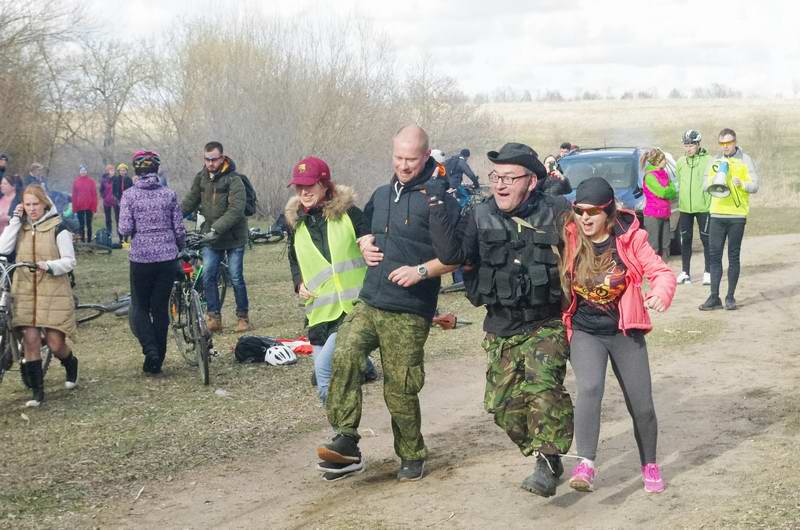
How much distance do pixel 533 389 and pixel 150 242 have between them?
15.9ft

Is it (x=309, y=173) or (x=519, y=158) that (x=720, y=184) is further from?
(x=519, y=158)

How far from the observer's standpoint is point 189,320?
10.1m

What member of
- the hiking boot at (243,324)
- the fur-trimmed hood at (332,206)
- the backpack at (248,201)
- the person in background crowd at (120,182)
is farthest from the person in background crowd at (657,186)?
the person in background crowd at (120,182)

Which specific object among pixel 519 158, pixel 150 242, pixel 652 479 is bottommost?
pixel 652 479

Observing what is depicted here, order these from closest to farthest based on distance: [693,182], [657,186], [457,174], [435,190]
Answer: [435,190] < [693,182] < [657,186] < [457,174]

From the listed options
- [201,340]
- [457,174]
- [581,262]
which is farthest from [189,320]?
[457,174]

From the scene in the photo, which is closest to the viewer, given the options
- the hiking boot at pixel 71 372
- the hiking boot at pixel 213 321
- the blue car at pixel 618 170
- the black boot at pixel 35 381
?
the black boot at pixel 35 381

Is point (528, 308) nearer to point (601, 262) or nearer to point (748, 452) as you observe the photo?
point (601, 262)

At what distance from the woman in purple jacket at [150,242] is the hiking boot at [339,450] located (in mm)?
3724

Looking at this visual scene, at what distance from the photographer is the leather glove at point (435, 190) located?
6141 millimetres

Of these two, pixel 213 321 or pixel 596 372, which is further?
pixel 213 321

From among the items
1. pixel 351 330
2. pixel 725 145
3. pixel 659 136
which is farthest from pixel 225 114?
pixel 659 136

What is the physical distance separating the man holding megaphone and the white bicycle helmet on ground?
5.05m

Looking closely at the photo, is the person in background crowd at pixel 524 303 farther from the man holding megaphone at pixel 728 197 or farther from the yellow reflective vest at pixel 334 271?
the man holding megaphone at pixel 728 197
